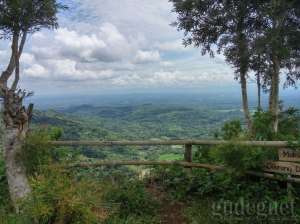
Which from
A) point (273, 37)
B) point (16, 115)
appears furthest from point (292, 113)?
point (16, 115)

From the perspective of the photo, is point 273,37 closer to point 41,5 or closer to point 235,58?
point 235,58

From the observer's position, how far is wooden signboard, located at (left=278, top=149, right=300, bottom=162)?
6.18 m

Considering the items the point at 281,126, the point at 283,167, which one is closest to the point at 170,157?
the point at 281,126

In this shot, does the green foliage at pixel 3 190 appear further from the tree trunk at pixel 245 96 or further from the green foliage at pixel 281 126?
the tree trunk at pixel 245 96

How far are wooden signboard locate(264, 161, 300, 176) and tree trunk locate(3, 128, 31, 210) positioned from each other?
4.53 metres

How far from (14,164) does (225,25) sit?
730 cm

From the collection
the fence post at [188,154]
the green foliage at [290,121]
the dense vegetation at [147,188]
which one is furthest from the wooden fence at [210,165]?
the green foliage at [290,121]

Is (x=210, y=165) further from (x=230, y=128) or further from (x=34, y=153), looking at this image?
(x=34, y=153)

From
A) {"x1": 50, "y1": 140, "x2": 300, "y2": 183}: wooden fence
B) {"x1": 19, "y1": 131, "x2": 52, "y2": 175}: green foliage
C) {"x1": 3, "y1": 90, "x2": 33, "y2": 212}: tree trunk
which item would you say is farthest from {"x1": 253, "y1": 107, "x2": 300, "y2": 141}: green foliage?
{"x1": 3, "y1": 90, "x2": 33, "y2": 212}: tree trunk

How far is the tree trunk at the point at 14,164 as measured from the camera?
269 inches

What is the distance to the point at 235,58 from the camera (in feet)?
35.8

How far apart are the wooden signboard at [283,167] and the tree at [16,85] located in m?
4.25

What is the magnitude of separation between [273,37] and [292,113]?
2.08 meters

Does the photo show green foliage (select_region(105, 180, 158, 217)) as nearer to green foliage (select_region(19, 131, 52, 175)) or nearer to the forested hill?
green foliage (select_region(19, 131, 52, 175))
